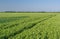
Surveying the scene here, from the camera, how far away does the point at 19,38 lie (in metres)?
11.3

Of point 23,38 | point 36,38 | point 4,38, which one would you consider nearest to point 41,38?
point 36,38

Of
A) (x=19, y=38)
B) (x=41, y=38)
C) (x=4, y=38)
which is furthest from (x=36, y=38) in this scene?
(x=4, y=38)

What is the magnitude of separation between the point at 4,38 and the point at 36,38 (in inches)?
86.7

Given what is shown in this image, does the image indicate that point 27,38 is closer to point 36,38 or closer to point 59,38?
point 36,38

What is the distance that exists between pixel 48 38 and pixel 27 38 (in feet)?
4.63

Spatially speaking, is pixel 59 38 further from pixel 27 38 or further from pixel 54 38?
pixel 27 38

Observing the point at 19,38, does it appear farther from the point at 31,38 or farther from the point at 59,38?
the point at 59,38

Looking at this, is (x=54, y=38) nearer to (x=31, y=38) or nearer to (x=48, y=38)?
(x=48, y=38)

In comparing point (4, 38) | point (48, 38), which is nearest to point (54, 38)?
point (48, 38)

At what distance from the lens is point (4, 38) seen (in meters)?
12.1

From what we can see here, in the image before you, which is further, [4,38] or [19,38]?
[4,38]

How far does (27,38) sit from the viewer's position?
11430 mm

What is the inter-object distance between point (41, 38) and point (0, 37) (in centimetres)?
273

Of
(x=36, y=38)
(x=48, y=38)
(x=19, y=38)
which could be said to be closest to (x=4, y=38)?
(x=19, y=38)
